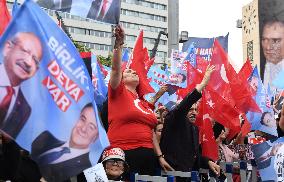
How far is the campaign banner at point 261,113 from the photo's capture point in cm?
611

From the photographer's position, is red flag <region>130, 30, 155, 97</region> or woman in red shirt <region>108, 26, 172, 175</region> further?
red flag <region>130, 30, 155, 97</region>

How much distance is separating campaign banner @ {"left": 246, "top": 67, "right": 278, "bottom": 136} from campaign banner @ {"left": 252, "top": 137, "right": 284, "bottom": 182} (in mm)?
443

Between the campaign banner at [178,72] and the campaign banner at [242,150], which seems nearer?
the campaign banner at [242,150]

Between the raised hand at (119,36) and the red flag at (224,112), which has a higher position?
the raised hand at (119,36)

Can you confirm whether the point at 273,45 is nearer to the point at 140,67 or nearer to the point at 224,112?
the point at 224,112

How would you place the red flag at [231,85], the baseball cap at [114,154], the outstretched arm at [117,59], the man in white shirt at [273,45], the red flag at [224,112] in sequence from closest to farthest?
the outstretched arm at [117,59] < the baseball cap at [114,154] < the red flag at [224,112] < the red flag at [231,85] < the man in white shirt at [273,45]

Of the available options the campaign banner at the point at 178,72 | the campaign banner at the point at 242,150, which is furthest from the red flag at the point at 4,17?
the campaign banner at the point at 178,72

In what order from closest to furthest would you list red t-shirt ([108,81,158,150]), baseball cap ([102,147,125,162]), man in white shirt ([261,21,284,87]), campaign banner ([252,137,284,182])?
baseball cap ([102,147,125,162]) < red t-shirt ([108,81,158,150]) < campaign banner ([252,137,284,182]) < man in white shirt ([261,21,284,87])

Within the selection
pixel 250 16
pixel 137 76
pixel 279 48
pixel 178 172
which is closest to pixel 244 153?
pixel 178 172

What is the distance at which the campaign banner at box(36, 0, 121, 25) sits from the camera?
12.4 feet

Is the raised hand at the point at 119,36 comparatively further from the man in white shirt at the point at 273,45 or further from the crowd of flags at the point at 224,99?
the man in white shirt at the point at 273,45

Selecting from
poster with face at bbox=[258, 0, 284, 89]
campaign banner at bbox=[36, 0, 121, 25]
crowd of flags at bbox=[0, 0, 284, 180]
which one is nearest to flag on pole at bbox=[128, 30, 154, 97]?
crowd of flags at bbox=[0, 0, 284, 180]

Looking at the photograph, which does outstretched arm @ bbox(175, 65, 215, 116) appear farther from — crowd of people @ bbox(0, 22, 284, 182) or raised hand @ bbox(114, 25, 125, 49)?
raised hand @ bbox(114, 25, 125, 49)

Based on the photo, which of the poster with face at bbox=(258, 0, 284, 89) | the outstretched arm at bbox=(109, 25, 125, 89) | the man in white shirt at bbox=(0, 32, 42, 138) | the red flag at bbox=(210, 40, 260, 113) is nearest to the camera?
the man in white shirt at bbox=(0, 32, 42, 138)
